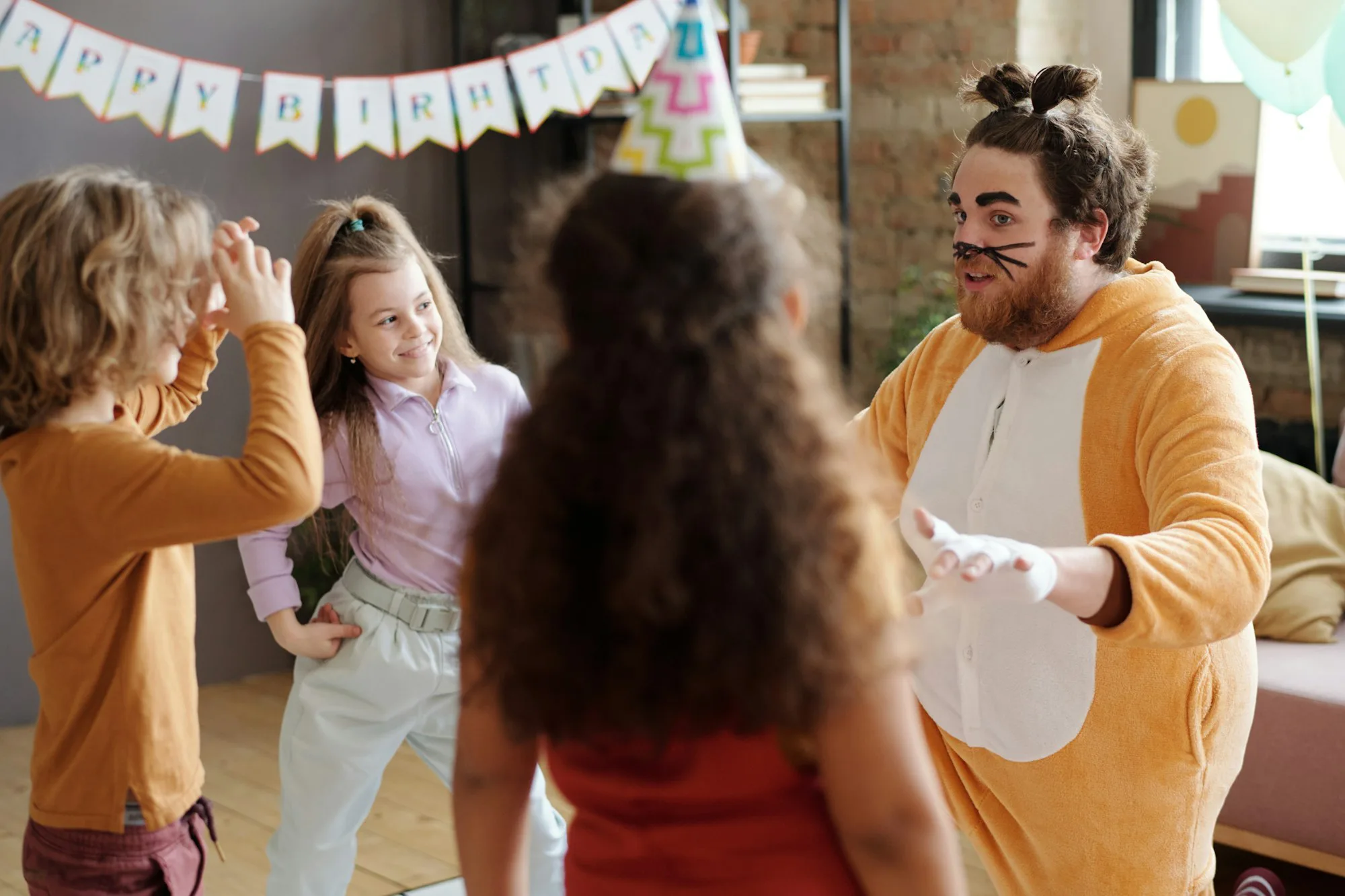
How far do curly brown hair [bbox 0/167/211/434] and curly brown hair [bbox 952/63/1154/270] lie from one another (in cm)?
92

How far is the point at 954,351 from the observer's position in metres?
1.73

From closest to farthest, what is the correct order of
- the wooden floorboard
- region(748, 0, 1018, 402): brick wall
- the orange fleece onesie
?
the orange fleece onesie → the wooden floorboard → region(748, 0, 1018, 402): brick wall

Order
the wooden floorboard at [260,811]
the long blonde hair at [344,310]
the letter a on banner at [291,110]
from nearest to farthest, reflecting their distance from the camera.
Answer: the long blonde hair at [344,310]
the wooden floorboard at [260,811]
the letter a on banner at [291,110]

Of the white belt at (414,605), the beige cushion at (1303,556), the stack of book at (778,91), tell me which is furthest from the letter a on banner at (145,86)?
the beige cushion at (1303,556)

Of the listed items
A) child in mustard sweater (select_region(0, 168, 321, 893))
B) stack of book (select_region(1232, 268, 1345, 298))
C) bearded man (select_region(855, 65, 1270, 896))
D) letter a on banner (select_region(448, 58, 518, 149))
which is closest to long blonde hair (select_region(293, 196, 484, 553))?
child in mustard sweater (select_region(0, 168, 321, 893))

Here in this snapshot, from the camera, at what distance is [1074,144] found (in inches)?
61.5

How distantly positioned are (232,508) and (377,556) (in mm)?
660

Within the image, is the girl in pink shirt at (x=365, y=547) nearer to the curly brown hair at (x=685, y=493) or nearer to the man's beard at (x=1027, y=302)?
the man's beard at (x=1027, y=302)

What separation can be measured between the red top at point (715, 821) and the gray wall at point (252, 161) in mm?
2640

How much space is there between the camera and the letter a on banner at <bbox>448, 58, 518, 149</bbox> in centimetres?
270

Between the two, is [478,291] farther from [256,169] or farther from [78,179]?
[78,179]

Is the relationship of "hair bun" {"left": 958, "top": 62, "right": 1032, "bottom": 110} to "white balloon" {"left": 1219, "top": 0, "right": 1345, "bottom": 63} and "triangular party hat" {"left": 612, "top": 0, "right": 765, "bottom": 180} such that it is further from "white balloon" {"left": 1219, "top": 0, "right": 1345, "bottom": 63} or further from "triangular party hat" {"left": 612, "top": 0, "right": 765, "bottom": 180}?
"white balloon" {"left": 1219, "top": 0, "right": 1345, "bottom": 63}

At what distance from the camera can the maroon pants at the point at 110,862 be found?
1.34m

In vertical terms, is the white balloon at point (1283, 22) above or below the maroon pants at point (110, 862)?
above
